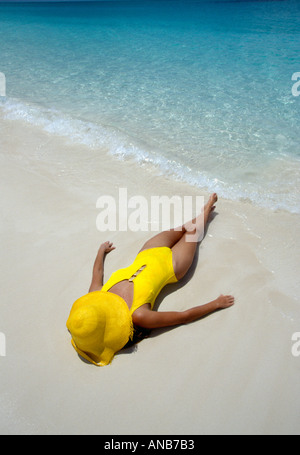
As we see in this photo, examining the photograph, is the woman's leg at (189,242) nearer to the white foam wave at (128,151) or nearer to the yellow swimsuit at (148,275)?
the yellow swimsuit at (148,275)

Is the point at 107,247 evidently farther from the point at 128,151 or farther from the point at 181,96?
the point at 181,96

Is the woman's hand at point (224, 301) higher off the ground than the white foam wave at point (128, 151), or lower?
lower

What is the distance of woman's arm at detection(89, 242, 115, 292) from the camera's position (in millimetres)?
2888

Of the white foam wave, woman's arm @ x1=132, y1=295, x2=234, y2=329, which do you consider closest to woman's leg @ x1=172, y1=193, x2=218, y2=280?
woman's arm @ x1=132, y1=295, x2=234, y2=329

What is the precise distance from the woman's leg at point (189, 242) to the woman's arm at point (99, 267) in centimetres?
71

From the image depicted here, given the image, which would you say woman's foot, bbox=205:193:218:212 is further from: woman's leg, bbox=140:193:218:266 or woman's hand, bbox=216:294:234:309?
woman's hand, bbox=216:294:234:309

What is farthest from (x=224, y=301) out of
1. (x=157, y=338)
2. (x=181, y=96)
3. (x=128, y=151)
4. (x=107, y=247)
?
(x=181, y=96)

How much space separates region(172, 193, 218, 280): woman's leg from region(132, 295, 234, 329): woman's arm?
41 centimetres

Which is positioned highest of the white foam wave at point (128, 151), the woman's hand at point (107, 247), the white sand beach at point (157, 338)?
the white foam wave at point (128, 151)

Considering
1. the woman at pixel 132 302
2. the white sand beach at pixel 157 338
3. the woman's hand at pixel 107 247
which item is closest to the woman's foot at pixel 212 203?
the white sand beach at pixel 157 338

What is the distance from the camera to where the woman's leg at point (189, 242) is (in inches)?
118

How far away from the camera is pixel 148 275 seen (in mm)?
2752

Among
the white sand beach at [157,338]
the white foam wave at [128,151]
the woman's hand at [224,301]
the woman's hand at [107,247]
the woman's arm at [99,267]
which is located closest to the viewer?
the white sand beach at [157,338]
